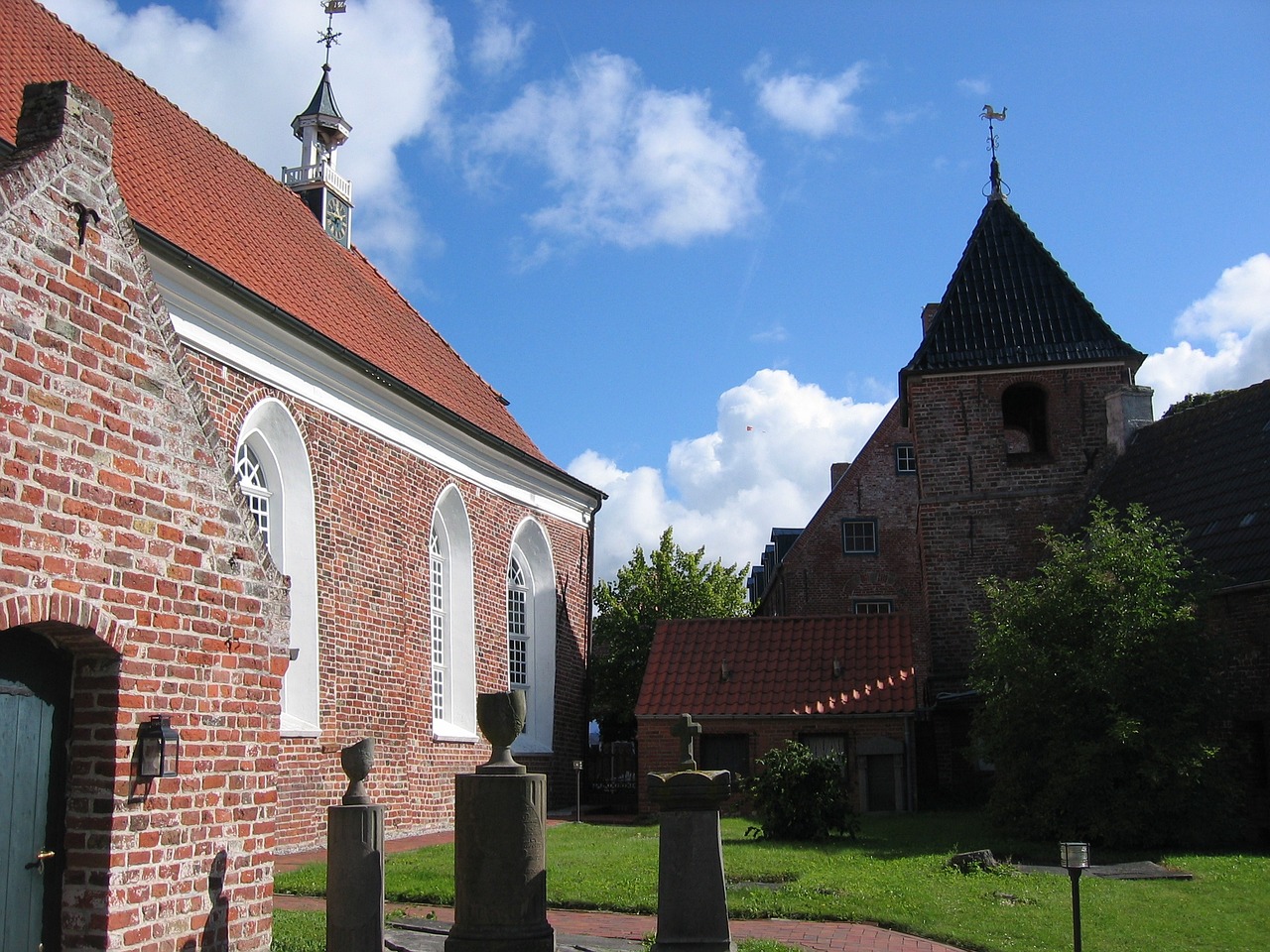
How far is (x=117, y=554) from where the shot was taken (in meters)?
6.33

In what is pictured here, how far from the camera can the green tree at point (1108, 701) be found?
15.6m

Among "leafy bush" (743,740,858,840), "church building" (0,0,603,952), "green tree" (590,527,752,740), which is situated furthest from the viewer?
"green tree" (590,527,752,740)

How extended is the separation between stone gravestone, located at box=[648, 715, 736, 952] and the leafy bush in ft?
26.1

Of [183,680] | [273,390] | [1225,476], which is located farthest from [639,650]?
[183,680]

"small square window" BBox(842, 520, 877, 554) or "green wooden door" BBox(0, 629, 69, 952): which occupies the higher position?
"small square window" BBox(842, 520, 877, 554)

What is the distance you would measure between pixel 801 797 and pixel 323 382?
28.8 feet

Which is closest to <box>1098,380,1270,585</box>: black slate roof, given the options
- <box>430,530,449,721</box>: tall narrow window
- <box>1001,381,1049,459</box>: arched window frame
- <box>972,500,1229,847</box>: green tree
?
<box>972,500,1229,847</box>: green tree

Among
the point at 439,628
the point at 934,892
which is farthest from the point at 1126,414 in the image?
the point at 934,892

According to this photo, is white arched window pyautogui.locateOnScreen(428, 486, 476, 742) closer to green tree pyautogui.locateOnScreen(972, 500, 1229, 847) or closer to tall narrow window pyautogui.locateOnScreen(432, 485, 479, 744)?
tall narrow window pyautogui.locateOnScreen(432, 485, 479, 744)

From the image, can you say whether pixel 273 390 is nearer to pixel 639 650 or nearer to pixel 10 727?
pixel 10 727

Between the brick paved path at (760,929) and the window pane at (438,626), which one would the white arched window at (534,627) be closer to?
the window pane at (438,626)

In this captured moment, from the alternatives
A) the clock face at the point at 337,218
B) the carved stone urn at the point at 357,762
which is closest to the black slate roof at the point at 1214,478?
the carved stone urn at the point at 357,762

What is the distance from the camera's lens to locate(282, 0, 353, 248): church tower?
2347 centimetres

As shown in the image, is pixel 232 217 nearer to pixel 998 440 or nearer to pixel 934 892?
pixel 934 892
